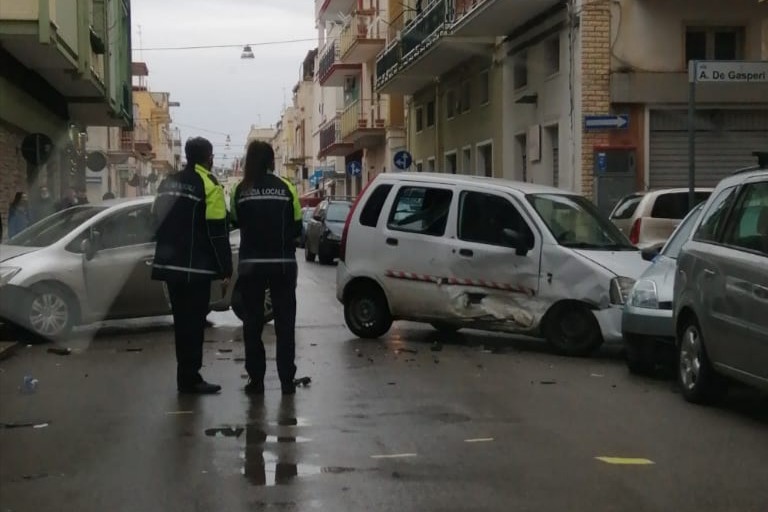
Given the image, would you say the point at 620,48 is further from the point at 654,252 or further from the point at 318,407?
the point at 318,407

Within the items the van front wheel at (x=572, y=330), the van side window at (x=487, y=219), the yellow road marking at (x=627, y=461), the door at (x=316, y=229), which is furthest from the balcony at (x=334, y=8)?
the yellow road marking at (x=627, y=461)

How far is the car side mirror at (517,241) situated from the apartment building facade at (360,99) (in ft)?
95.0

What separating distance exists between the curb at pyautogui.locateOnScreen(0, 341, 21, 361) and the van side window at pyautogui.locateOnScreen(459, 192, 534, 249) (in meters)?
4.67

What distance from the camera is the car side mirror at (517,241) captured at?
11.8 metres

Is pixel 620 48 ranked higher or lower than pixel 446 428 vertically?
higher

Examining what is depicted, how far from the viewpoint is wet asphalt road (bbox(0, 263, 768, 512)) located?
5.93 metres

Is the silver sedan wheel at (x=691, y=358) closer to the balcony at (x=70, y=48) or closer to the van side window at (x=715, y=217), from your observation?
the van side window at (x=715, y=217)

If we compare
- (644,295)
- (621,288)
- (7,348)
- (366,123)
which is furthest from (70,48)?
(366,123)

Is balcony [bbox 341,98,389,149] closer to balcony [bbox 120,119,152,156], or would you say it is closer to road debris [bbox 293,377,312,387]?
balcony [bbox 120,119,152,156]

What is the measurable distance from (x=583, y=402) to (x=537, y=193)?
3870 millimetres

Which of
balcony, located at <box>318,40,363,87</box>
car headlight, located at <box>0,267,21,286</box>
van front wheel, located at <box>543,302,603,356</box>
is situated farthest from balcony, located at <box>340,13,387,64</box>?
van front wheel, located at <box>543,302,603,356</box>

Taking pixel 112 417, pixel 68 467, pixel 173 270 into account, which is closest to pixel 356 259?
pixel 173 270

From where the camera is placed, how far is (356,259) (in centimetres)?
1298

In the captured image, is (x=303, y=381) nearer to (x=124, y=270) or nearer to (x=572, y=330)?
(x=572, y=330)
